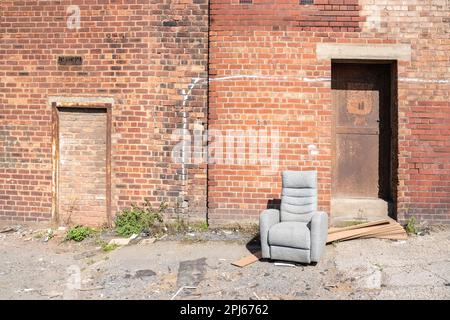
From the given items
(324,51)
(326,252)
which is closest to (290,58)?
(324,51)

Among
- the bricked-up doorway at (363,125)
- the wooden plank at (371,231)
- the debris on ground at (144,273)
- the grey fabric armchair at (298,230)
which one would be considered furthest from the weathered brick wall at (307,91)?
the debris on ground at (144,273)

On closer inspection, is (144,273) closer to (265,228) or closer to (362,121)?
(265,228)

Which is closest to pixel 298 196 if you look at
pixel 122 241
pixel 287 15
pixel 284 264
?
pixel 284 264

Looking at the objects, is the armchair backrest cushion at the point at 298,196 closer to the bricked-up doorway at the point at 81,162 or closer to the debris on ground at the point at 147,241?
the debris on ground at the point at 147,241

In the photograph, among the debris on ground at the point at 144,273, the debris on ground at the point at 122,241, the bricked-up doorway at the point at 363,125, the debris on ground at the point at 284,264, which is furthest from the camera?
the bricked-up doorway at the point at 363,125

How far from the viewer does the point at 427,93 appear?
6.26 metres

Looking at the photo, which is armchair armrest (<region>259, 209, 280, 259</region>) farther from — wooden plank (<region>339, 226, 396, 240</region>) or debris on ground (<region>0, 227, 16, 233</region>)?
debris on ground (<region>0, 227, 16, 233</region>)

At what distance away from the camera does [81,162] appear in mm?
6789

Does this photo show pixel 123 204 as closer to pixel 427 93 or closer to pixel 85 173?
pixel 85 173

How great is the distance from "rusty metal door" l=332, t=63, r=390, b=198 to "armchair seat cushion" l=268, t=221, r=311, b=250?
2118mm

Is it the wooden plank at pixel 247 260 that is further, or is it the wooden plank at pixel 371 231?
the wooden plank at pixel 371 231

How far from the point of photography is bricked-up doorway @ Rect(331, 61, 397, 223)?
6660 mm

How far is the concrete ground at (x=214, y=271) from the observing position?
4.30m

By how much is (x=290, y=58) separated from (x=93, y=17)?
3.31 m
